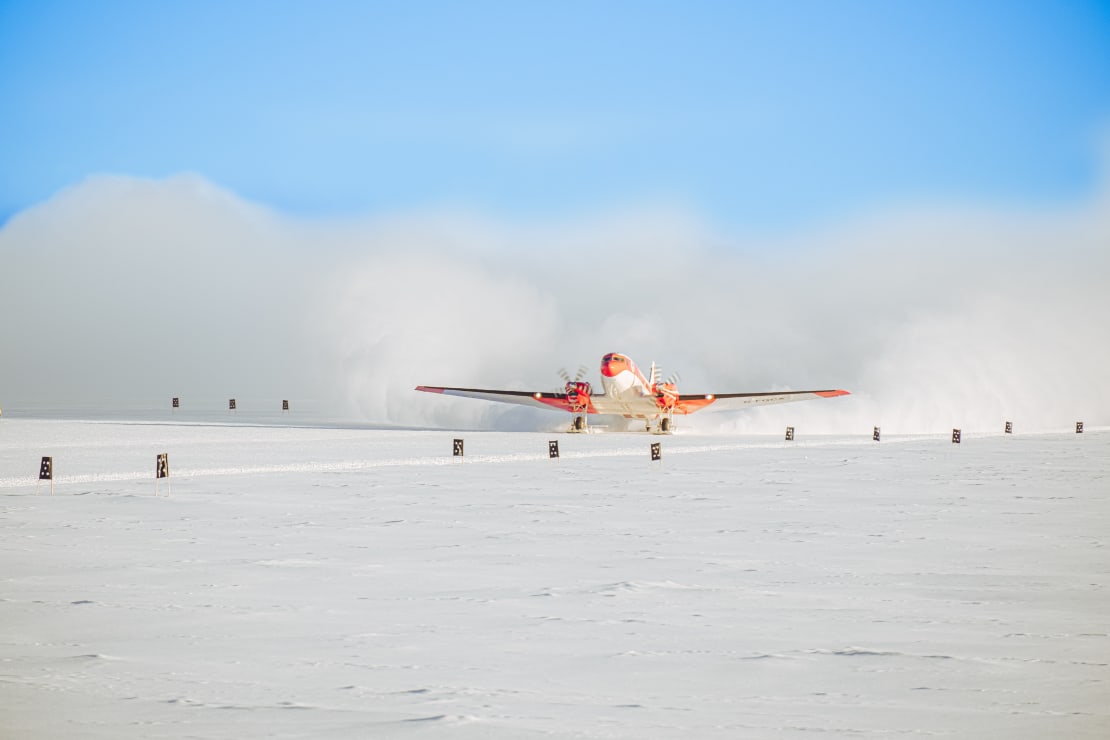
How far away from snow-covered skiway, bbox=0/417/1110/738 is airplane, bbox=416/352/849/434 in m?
33.3

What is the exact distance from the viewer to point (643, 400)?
195ft

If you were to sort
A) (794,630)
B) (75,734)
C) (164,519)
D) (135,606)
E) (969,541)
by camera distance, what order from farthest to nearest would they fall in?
(164,519) → (969,541) → (135,606) → (794,630) → (75,734)

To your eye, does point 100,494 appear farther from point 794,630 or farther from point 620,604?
point 794,630

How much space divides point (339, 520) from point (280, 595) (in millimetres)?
7029

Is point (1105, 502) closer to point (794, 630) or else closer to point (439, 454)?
point (794, 630)

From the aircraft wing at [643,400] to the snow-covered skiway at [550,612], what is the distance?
3536 cm

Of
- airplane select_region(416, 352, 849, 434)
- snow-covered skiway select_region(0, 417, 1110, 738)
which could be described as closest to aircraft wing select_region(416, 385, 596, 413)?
airplane select_region(416, 352, 849, 434)

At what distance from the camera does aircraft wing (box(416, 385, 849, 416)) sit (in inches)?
2361

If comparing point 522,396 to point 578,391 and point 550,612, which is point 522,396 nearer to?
point 578,391

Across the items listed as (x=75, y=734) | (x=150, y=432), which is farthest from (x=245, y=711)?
(x=150, y=432)

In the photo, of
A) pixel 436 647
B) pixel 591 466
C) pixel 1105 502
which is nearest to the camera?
pixel 436 647

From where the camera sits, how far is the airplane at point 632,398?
57.8 metres

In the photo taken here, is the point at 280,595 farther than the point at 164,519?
No

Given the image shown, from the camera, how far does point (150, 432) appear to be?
49469 mm
